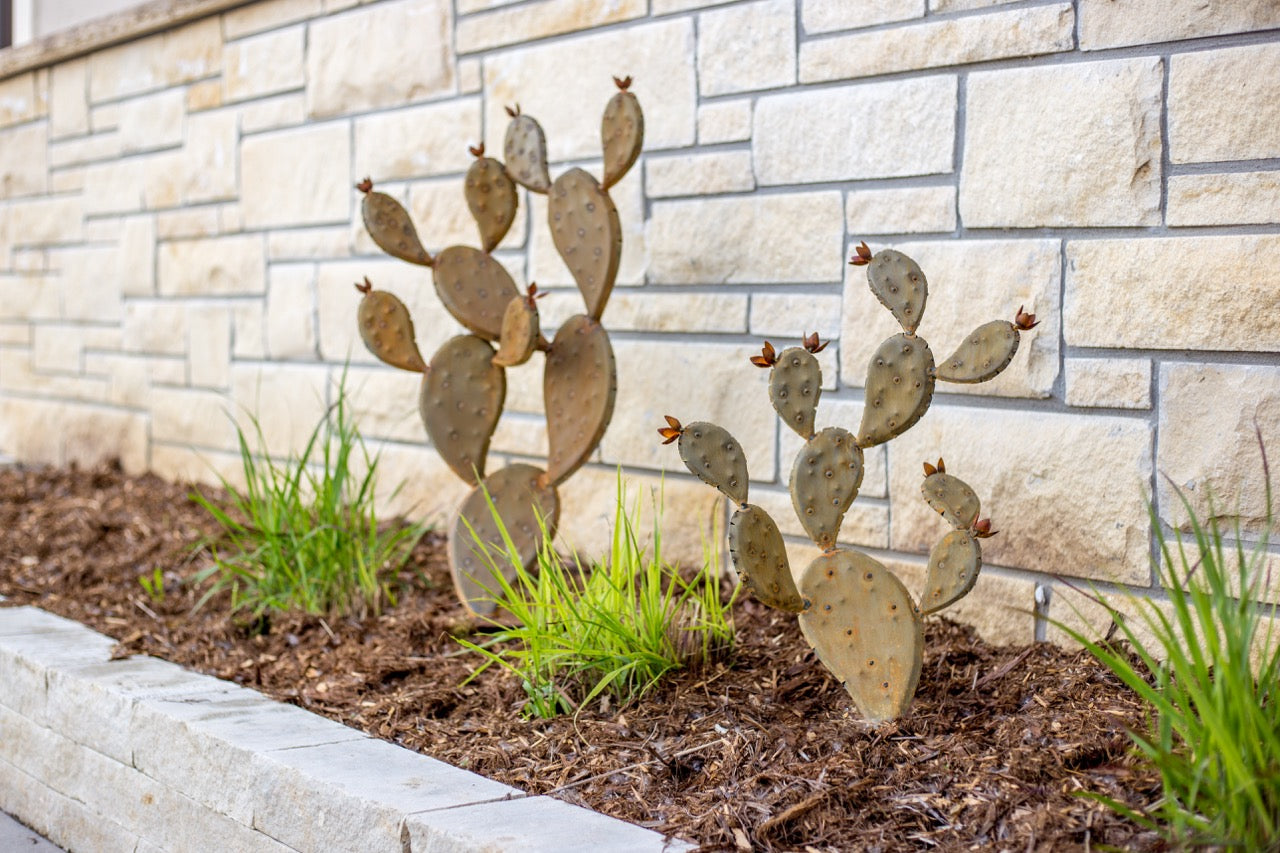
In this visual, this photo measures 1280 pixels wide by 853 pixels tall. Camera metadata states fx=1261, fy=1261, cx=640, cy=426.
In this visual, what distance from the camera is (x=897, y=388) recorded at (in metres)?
2.27

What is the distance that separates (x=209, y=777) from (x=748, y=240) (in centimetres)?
172

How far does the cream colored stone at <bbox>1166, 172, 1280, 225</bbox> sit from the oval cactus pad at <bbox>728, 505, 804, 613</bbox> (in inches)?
38.5

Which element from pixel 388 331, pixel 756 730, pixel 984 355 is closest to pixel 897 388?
pixel 984 355

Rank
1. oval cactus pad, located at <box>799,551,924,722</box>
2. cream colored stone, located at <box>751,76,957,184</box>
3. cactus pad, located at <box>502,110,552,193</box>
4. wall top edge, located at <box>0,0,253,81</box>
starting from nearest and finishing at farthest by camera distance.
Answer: oval cactus pad, located at <box>799,551,924,722</box>
cream colored stone, located at <box>751,76,957,184</box>
cactus pad, located at <box>502,110,552,193</box>
wall top edge, located at <box>0,0,253,81</box>

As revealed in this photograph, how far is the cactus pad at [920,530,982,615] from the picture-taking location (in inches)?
85.7

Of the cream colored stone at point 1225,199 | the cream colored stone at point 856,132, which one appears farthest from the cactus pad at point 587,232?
the cream colored stone at point 1225,199

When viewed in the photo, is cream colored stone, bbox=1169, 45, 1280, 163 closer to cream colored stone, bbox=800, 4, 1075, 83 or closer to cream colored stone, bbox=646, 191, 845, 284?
cream colored stone, bbox=800, 4, 1075, 83

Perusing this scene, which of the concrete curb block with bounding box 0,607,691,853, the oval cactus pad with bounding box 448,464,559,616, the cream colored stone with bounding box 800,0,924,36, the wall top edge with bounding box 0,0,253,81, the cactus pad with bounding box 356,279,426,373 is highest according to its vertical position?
the wall top edge with bounding box 0,0,253,81

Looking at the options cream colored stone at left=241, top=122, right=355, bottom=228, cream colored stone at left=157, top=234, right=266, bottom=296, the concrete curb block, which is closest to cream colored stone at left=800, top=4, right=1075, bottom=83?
the concrete curb block

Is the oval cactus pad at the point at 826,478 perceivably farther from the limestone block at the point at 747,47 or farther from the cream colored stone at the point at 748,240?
the limestone block at the point at 747,47

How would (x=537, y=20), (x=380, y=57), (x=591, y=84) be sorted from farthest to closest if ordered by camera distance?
(x=380, y=57), (x=537, y=20), (x=591, y=84)

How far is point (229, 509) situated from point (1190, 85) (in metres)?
3.35

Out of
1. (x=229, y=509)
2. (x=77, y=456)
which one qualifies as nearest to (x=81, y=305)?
(x=77, y=456)

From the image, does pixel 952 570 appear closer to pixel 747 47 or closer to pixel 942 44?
pixel 942 44
